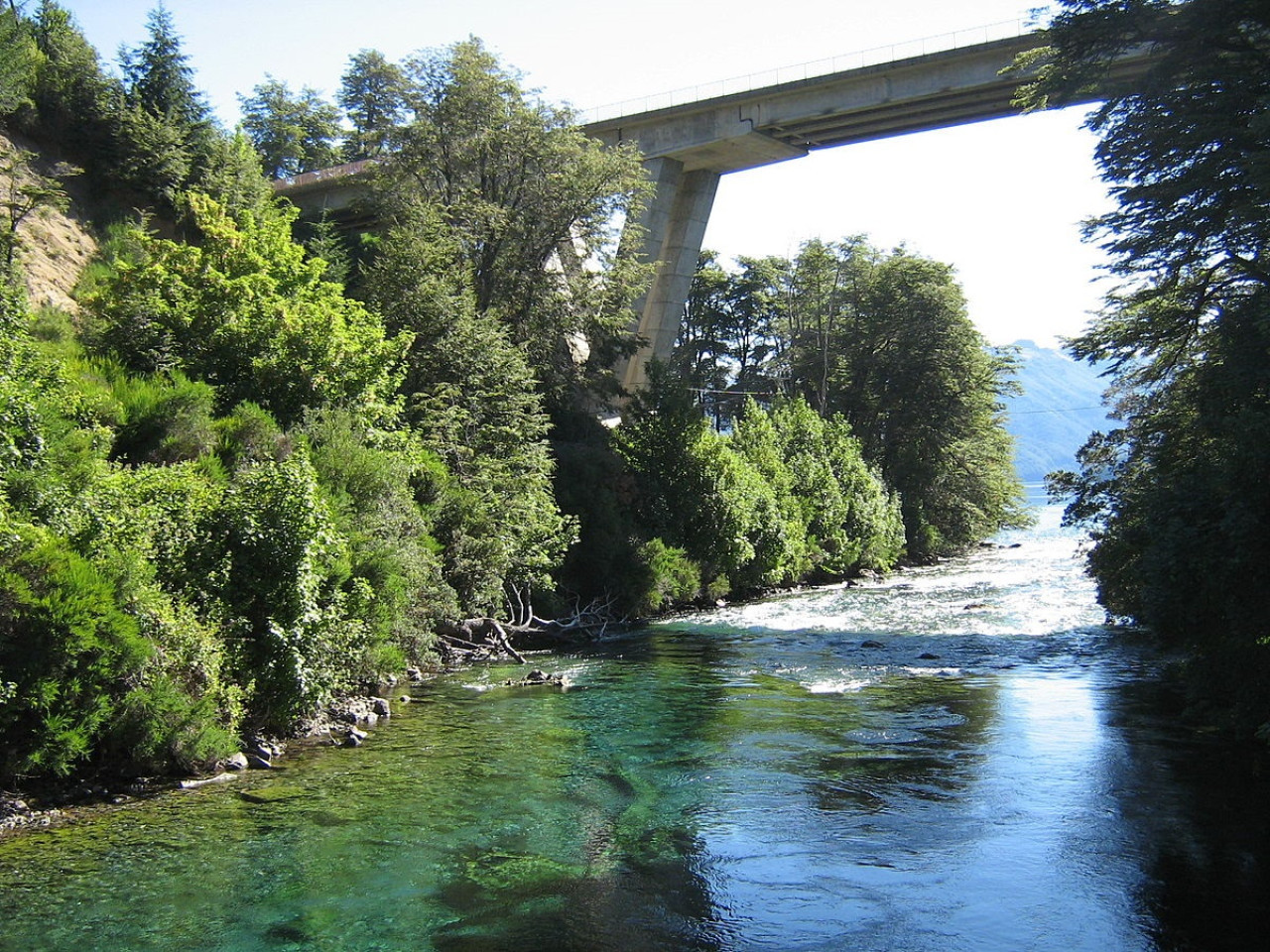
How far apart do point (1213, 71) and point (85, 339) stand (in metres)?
23.4

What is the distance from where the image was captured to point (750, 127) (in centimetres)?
4309

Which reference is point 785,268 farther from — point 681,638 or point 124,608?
point 124,608

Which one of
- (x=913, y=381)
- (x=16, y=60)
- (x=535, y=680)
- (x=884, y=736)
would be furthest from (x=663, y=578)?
(x=913, y=381)

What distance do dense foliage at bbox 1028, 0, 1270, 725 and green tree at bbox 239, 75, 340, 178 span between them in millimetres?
52601

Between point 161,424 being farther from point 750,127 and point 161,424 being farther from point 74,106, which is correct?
point 750,127

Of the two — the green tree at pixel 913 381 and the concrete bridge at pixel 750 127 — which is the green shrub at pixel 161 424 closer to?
the concrete bridge at pixel 750 127

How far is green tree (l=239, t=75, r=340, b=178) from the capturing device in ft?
207

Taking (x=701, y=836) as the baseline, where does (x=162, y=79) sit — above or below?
above

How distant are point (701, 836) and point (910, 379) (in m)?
53.1

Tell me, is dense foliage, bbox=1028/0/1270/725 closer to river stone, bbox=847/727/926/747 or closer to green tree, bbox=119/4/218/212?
river stone, bbox=847/727/926/747

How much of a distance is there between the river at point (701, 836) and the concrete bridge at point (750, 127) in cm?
2826

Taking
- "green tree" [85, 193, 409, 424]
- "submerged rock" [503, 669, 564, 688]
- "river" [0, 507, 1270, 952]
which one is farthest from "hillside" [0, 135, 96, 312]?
"river" [0, 507, 1270, 952]

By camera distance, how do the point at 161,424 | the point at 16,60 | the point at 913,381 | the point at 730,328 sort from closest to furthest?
the point at 161,424 → the point at 16,60 → the point at 913,381 → the point at 730,328

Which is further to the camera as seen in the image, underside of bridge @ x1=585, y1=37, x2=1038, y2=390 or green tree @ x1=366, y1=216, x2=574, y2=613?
underside of bridge @ x1=585, y1=37, x2=1038, y2=390
